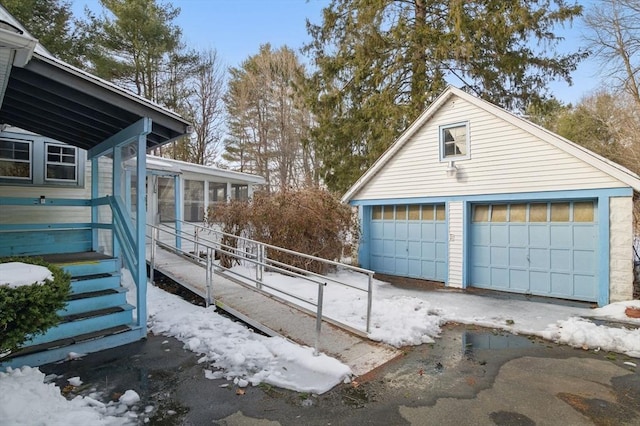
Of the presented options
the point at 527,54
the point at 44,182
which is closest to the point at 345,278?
the point at 44,182

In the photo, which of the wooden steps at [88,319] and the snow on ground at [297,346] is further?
the wooden steps at [88,319]

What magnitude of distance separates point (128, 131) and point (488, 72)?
13.7m

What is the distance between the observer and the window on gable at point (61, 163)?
786 centimetres

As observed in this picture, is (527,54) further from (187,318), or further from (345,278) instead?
(187,318)

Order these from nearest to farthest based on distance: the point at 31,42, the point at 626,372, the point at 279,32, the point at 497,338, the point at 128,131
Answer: the point at 31,42 → the point at 626,372 → the point at 128,131 → the point at 497,338 → the point at 279,32

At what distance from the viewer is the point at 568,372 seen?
14.2ft

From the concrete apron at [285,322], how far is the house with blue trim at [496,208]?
558cm

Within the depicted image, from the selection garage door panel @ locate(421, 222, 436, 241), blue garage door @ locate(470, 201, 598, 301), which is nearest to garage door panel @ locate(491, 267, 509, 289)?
blue garage door @ locate(470, 201, 598, 301)

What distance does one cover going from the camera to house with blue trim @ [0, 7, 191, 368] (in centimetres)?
408

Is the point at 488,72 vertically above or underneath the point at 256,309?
above

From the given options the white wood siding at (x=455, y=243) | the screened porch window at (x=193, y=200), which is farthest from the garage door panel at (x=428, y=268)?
the screened porch window at (x=193, y=200)

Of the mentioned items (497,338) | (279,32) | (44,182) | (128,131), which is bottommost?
(497,338)

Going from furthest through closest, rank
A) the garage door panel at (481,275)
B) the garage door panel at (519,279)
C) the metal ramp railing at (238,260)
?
the garage door panel at (481,275), the garage door panel at (519,279), the metal ramp railing at (238,260)

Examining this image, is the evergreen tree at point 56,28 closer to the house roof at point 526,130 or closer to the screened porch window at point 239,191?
the screened porch window at point 239,191
